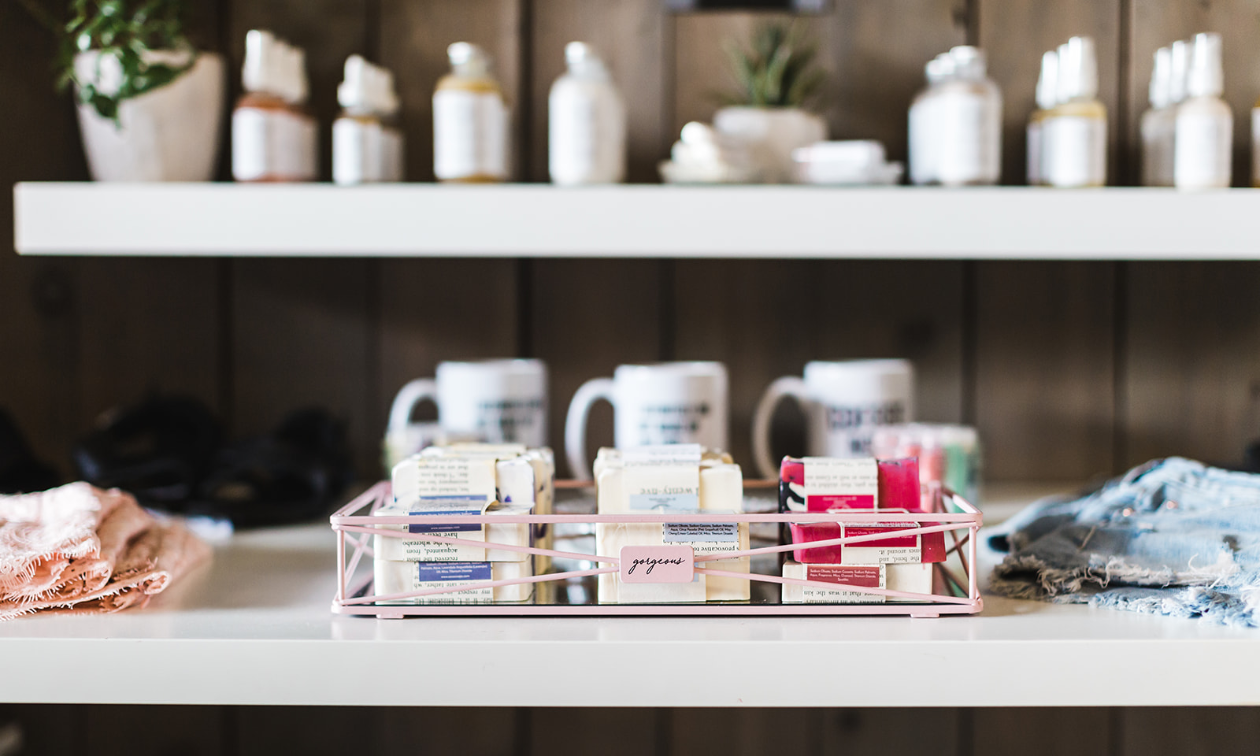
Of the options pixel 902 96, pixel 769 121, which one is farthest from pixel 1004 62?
pixel 769 121

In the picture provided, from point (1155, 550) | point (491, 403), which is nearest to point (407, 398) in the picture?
point (491, 403)

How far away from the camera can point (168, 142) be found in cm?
75

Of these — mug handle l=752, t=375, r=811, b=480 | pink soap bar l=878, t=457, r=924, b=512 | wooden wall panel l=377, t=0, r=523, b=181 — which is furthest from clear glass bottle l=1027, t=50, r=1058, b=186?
wooden wall panel l=377, t=0, r=523, b=181

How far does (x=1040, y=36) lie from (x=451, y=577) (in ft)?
2.48

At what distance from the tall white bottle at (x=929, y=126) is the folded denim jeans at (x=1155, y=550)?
0.29 meters

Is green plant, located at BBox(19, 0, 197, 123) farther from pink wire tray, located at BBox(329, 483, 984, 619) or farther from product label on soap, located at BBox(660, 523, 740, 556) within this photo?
product label on soap, located at BBox(660, 523, 740, 556)

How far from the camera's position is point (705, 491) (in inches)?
19.9

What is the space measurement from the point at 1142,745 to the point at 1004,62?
688mm

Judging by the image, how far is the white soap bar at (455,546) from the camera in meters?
0.49

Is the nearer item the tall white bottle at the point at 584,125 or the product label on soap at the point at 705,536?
the product label on soap at the point at 705,536

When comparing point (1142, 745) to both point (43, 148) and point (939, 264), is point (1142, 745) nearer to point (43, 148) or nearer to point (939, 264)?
point (939, 264)

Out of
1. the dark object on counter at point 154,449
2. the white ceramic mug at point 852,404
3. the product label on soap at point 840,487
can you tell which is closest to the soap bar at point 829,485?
the product label on soap at point 840,487

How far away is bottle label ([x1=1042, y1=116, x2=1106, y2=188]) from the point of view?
2.34 feet

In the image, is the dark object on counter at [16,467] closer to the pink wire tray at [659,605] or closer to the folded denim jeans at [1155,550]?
the pink wire tray at [659,605]
